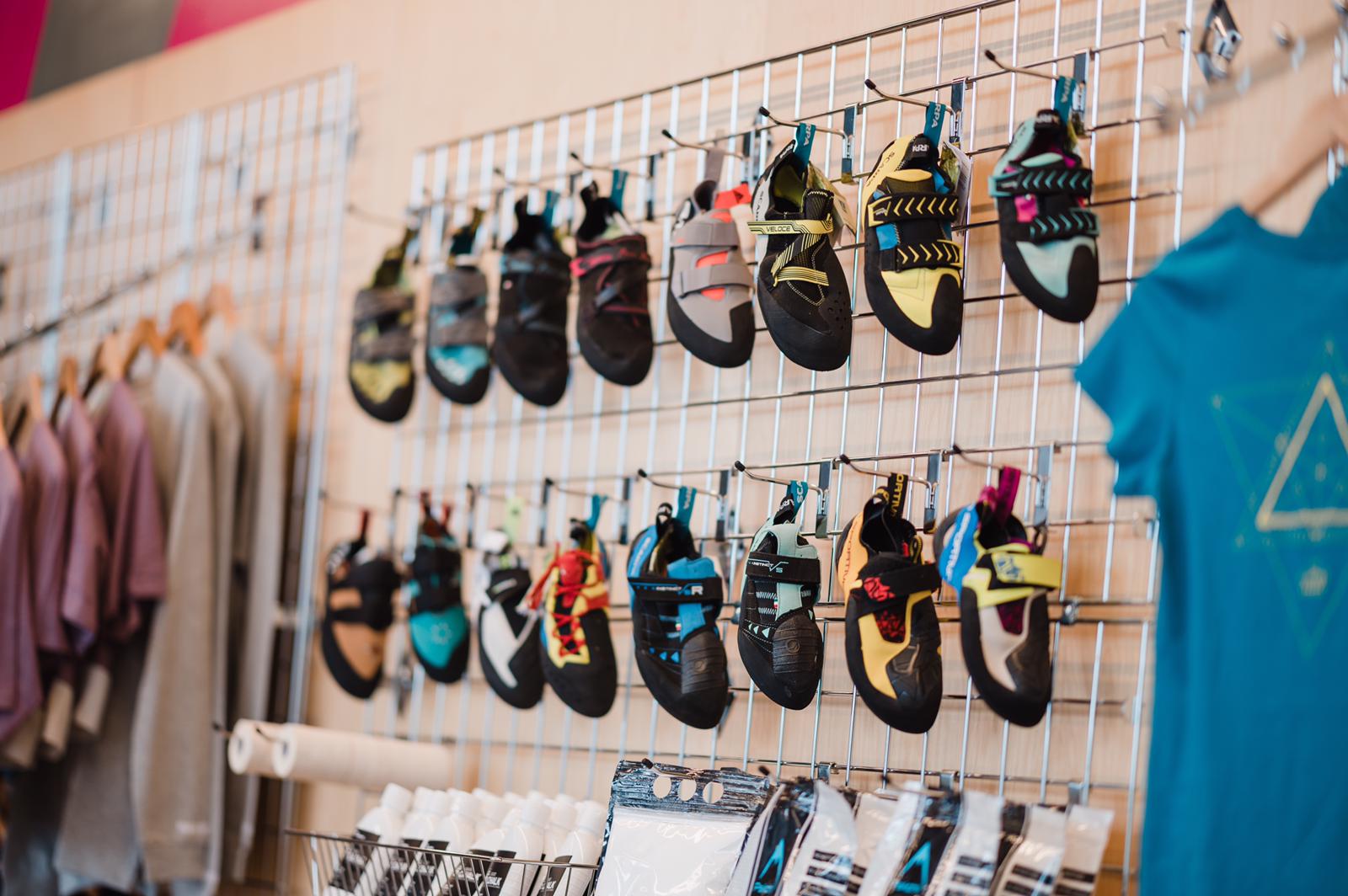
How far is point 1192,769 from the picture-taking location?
1548mm

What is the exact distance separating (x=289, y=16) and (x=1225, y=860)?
271 centimetres

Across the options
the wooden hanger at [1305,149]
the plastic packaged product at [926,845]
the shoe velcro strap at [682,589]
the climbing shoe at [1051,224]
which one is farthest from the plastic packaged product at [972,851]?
the wooden hanger at [1305,149]

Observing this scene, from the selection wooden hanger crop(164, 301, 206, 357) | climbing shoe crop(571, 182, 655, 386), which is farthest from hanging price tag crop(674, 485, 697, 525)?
wooden hanger crop(164, 301, 206, 357)

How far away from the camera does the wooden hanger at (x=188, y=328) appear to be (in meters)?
3.08

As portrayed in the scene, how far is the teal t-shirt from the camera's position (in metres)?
1.48

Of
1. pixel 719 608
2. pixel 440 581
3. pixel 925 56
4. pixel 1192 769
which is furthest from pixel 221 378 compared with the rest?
pixel 1192 769

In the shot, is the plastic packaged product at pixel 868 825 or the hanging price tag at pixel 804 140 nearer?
the plastic packaged product at pixel 868 825

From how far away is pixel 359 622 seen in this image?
2.57 meters

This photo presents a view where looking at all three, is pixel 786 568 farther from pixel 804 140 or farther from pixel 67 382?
pixel 67 382

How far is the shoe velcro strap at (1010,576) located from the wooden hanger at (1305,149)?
47cm

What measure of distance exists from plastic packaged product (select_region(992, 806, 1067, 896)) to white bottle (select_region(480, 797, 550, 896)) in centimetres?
65

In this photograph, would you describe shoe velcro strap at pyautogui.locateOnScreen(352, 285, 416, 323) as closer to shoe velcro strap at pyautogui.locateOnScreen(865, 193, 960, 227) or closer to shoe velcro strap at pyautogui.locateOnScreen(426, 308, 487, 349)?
shoe velcro strap at pyautogui.locateOnScreen(426, 308, 487, 349)

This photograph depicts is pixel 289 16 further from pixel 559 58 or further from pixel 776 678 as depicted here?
pixel 776 678

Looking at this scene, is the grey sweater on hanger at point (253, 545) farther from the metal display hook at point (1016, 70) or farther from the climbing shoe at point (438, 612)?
the metal display hook at point (1016, 70)
